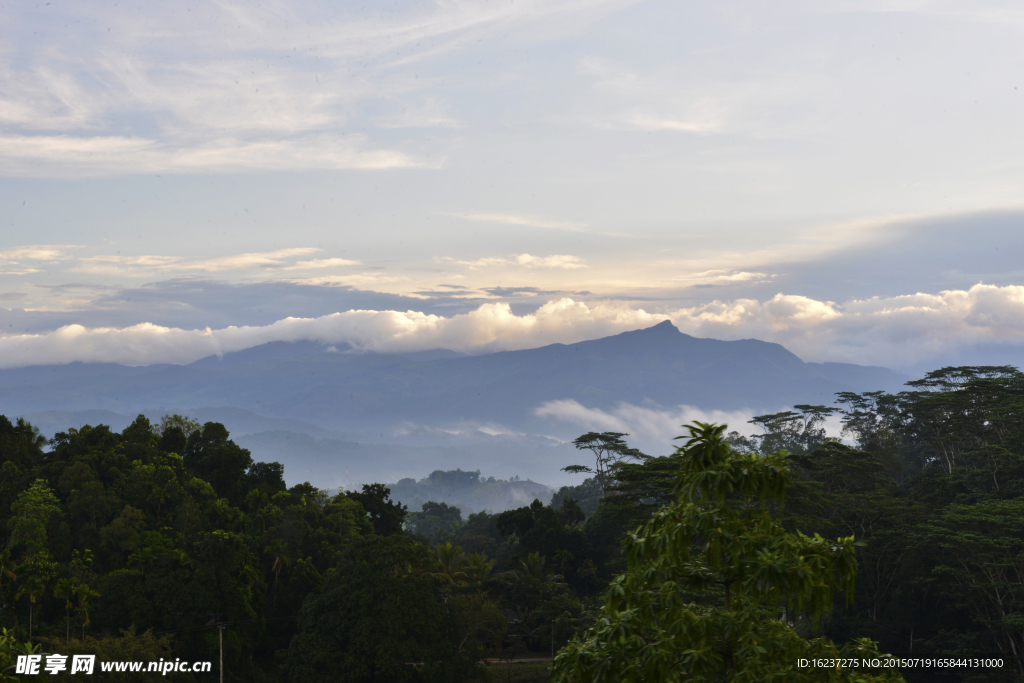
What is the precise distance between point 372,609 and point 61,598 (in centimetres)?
1461

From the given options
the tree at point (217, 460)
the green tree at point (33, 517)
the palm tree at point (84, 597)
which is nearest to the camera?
the palm tree at point (84, 597)

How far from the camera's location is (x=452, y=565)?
50.4 metres

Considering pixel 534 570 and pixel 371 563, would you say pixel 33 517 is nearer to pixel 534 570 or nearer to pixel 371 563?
pixel 371 563

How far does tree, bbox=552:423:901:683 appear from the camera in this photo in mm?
6520

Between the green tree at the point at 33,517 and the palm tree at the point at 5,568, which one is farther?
the green tree at the point at 33,517

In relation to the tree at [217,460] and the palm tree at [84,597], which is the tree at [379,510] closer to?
the tree at [217,460]

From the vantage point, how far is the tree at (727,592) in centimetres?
652

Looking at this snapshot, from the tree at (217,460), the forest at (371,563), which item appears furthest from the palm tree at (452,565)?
the tree at (217,460)

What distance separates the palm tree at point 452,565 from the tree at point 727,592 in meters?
40.3

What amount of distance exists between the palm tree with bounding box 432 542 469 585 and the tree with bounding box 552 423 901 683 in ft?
132

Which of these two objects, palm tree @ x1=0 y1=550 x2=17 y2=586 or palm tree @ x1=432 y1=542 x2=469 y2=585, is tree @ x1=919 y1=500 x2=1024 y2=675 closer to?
palm tree @ x1=432 y1=542 x2=469 y2=585

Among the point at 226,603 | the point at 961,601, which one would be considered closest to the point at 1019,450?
the point at 961,601

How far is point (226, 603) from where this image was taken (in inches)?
1357

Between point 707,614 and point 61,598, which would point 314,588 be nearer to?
point 61,598
